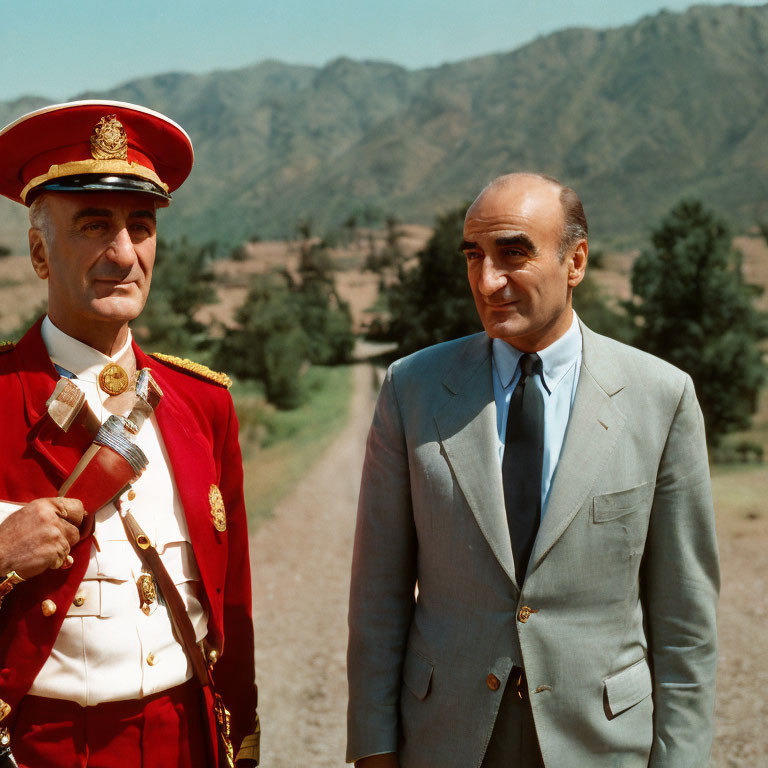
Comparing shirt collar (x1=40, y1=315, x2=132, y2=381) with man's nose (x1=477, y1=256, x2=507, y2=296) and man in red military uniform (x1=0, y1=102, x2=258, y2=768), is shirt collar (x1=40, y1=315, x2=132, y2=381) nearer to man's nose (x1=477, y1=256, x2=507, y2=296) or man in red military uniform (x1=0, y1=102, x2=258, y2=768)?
man in red military uniform (x1=0, y1=102, x2=258, y2=768)

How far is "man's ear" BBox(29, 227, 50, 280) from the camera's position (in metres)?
2.83

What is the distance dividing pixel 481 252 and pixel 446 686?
57.5 inches

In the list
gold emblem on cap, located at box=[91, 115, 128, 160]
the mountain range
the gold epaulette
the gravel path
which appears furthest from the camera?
the mountain range

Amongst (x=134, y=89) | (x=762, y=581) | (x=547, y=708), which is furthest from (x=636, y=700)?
(x=134, y=89)

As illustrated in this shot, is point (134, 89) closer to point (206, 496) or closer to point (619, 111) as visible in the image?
point (619, 111)

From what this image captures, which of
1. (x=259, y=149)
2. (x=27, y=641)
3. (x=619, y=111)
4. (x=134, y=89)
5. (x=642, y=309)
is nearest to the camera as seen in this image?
(x=27, y=641)

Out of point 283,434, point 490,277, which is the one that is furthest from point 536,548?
point 283,434

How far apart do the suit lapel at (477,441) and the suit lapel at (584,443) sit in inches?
5.7

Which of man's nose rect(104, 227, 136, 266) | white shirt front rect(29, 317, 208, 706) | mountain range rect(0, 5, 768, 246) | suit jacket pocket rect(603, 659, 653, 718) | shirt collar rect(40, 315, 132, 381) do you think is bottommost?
suit jacket pocket rect(603, 659, 653, 718)

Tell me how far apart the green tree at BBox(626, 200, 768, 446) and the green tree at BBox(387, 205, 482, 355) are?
4.90 meters

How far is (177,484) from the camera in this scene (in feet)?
9.36

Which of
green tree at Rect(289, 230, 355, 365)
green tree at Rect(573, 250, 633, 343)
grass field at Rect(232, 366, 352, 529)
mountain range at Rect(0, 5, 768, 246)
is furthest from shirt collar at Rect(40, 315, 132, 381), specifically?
mountain range at Rect(0, 5, 768, 246)

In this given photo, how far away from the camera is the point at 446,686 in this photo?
276cm

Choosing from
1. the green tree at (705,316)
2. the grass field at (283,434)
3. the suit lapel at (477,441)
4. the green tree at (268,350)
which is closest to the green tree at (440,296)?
the grass field at (283,434)
